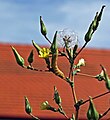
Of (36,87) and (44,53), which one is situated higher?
(44,53)

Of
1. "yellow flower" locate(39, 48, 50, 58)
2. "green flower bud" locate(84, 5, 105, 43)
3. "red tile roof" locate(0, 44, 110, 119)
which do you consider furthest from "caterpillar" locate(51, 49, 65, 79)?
"red tile roof" locate(0, 44, 110, 119)

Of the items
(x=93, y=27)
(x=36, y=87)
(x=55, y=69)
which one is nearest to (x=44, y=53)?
(x=55, y=69)

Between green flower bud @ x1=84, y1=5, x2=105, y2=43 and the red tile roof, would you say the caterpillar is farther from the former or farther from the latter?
the red tile roof

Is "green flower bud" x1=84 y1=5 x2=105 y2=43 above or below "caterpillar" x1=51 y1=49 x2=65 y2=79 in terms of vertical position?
above

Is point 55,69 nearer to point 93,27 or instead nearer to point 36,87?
point 93,27

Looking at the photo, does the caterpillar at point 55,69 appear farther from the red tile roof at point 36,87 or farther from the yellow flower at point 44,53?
the red tile roof at point 36,87

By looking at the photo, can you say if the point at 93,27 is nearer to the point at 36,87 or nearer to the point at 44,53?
the point at 44,53

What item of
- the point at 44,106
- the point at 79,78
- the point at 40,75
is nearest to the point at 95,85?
the point at 79,78

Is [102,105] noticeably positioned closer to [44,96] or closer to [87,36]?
[44,96]

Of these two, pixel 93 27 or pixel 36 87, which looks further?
pixel 36 87
